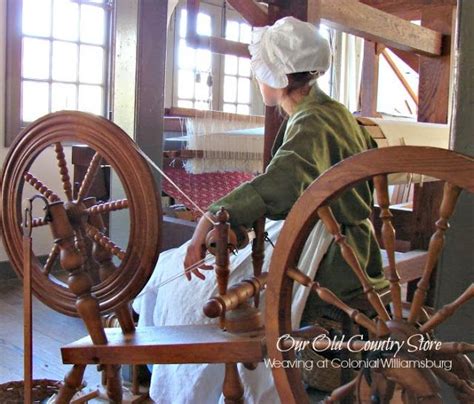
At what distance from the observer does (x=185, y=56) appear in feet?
16.4

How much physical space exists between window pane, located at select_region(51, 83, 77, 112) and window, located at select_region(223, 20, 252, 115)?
1.48 meters

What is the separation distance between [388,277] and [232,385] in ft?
1.56

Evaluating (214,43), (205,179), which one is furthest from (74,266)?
(205,179)

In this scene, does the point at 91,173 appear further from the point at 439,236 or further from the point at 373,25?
the point at 373,25

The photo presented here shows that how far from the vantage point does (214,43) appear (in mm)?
2332

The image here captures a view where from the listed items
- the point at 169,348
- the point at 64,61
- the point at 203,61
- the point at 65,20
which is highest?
the point at 65,20

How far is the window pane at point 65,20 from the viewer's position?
4.23m

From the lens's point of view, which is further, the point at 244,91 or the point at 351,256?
the point at 244,91

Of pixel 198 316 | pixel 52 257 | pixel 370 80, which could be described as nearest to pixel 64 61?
pixel 370 80

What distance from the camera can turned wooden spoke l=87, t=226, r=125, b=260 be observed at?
1.23 m

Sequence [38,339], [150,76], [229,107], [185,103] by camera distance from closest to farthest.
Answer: [150,76] < [38,339] < [185,103] < [229,107]

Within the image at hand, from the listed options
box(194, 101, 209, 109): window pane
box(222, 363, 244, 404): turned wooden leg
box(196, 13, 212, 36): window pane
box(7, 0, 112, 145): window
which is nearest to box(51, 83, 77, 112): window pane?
box(7, 0, 112, 145): window

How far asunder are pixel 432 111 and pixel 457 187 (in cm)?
250

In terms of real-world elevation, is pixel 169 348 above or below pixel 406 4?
below
